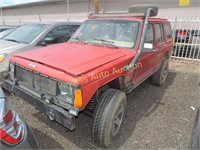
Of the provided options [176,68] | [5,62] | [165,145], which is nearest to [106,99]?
[165,145]

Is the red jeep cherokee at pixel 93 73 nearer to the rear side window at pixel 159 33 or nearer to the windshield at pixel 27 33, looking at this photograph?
the rear side window at pixel 159 33

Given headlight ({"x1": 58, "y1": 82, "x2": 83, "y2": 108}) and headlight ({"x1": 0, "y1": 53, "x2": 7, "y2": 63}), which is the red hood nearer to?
headlight ({"x1": 58, "y1": 82, "x2": 83, "y2": 108})

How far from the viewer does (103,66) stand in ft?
8.34

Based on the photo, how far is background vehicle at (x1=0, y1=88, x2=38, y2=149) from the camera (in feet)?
5.26

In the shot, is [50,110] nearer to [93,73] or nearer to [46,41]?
[93,73]

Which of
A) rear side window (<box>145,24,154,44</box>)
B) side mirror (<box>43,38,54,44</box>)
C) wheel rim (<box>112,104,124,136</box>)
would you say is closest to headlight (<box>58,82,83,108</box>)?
wheel rim (<box>112,104,124,136</box>)

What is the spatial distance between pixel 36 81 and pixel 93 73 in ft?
3.11

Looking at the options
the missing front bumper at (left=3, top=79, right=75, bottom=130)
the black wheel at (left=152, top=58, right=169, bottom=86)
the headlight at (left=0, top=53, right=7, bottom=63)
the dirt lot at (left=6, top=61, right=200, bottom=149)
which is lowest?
the dirt lot at (left=6, top=61, right=200, bottom=149)

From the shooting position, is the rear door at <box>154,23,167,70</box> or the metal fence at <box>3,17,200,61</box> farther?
the metal fence at <box>3,17,200,61</box>

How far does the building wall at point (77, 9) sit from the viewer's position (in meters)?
10.3

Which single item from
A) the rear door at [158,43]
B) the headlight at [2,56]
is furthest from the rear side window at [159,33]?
the headlight at [2,56]

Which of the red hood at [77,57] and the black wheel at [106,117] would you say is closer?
the red hood at [77,57]

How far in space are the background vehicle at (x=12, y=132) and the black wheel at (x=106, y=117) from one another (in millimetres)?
948

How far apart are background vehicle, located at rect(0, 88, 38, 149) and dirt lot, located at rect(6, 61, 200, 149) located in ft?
2.96
